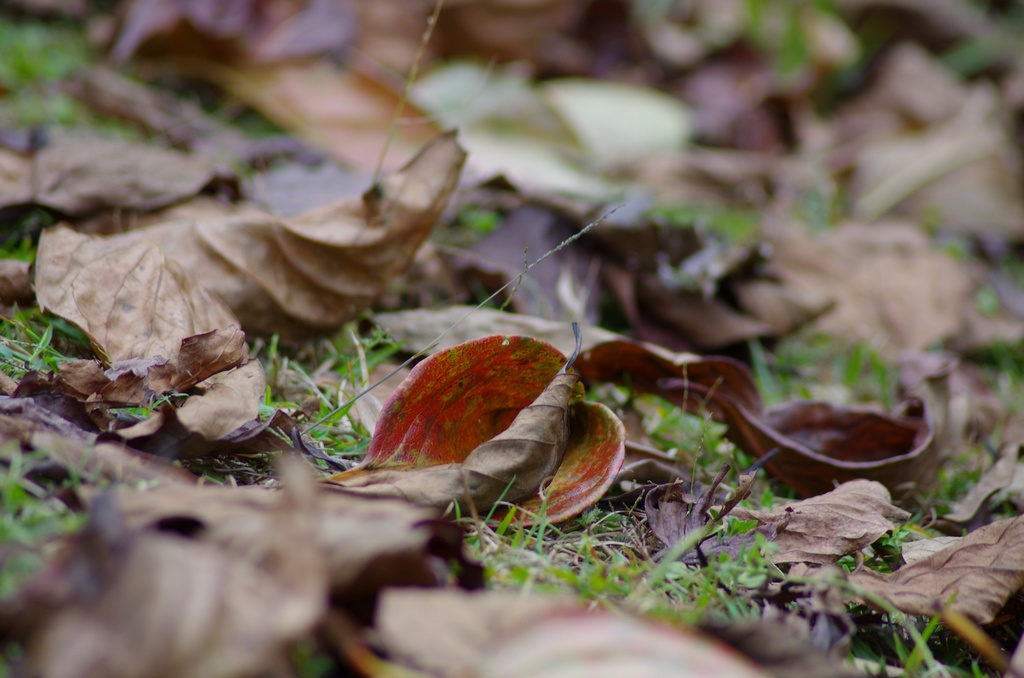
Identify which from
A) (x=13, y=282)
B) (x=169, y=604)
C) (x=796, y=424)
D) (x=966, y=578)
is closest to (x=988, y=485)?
(x=796, y=424)

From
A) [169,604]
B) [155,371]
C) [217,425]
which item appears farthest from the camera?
[155,371]

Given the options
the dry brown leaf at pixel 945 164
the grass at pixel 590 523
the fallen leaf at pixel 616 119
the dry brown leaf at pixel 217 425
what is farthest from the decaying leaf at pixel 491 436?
the dry brown leaf at pixel 945 164

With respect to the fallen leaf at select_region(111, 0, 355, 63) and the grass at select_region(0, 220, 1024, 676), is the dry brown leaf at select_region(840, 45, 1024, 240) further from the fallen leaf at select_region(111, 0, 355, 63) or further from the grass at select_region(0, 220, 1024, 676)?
the fallen leaf at select_region(111, 0, 355, 63)

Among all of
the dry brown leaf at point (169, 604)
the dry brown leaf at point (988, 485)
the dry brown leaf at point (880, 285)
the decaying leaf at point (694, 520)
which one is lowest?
the dry brown leaf at point (880, 285)

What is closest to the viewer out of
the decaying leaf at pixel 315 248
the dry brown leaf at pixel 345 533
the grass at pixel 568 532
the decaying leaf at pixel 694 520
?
the dry brown leaf at pixel 345 533

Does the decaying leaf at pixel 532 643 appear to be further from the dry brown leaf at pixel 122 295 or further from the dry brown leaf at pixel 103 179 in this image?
the dry brown leaf at pixel 103 179

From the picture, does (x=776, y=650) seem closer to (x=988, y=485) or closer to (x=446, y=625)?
(x=446, y=625)

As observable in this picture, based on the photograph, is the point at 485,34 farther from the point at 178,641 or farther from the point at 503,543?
the point at 178,641

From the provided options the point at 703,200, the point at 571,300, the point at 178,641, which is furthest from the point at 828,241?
the point at 178,641
